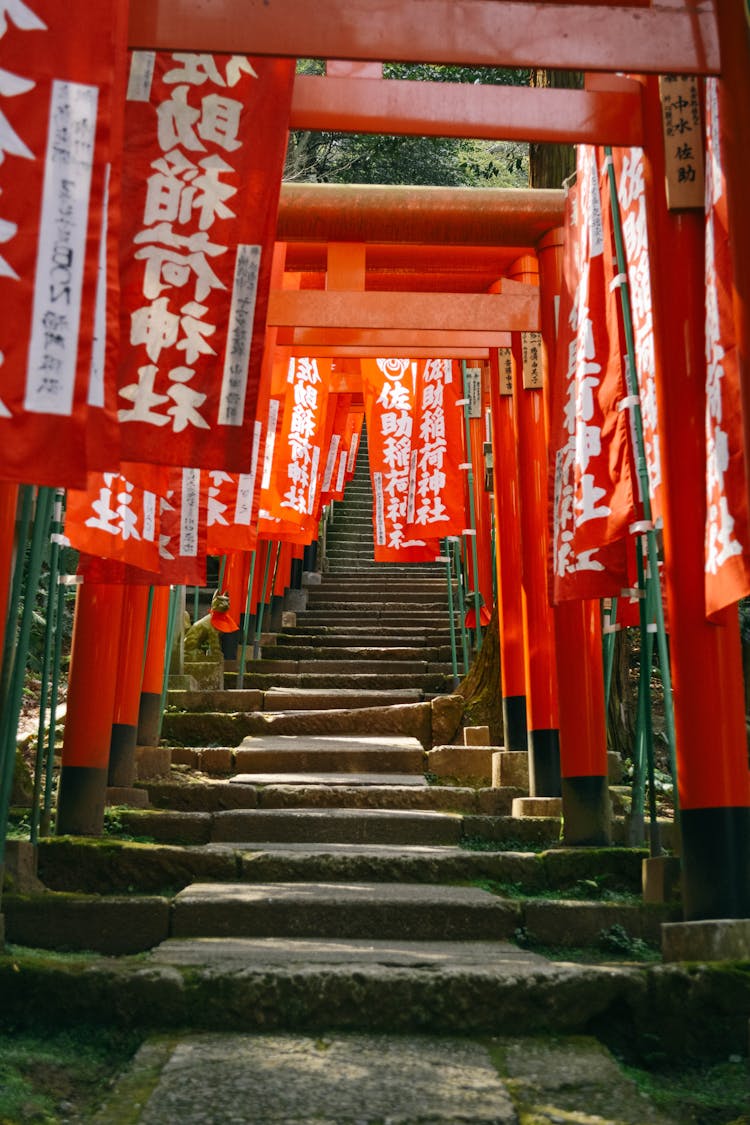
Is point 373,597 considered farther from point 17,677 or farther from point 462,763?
A: point 17,677

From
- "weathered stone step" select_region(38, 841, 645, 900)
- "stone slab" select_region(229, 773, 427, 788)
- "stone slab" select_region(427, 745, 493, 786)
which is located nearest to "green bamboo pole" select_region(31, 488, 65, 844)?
"weathered stone step" select_region(38, 841, 645, 900)

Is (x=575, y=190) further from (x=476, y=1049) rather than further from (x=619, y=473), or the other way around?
(x=476, y=1049)

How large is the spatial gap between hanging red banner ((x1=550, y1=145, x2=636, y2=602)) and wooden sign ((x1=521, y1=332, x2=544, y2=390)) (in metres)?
2.76

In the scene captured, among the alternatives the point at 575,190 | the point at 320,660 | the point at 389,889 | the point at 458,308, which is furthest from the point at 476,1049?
the point at 320,660

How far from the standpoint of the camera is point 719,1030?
4.24 meters

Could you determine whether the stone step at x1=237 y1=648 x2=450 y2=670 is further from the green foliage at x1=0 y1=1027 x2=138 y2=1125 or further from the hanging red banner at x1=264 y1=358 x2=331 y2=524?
the green foliage at x1=0 y1=1027 x2=138 y2=1125

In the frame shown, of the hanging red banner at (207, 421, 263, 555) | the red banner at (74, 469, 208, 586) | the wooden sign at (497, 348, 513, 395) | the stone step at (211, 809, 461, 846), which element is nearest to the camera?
the red banner at (74, 469, 208, 586)

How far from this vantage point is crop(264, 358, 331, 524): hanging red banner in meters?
12.4

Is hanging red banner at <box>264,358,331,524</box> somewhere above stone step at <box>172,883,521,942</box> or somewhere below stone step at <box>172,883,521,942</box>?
above

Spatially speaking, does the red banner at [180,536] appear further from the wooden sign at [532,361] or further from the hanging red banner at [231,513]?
the wooden sign at [532,361]

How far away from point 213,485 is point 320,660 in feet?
18.8

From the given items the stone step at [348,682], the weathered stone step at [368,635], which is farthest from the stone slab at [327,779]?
the weathered stone step at [368,635]

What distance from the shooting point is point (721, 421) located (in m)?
4.45

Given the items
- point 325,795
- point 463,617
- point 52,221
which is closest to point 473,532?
point 463,617
